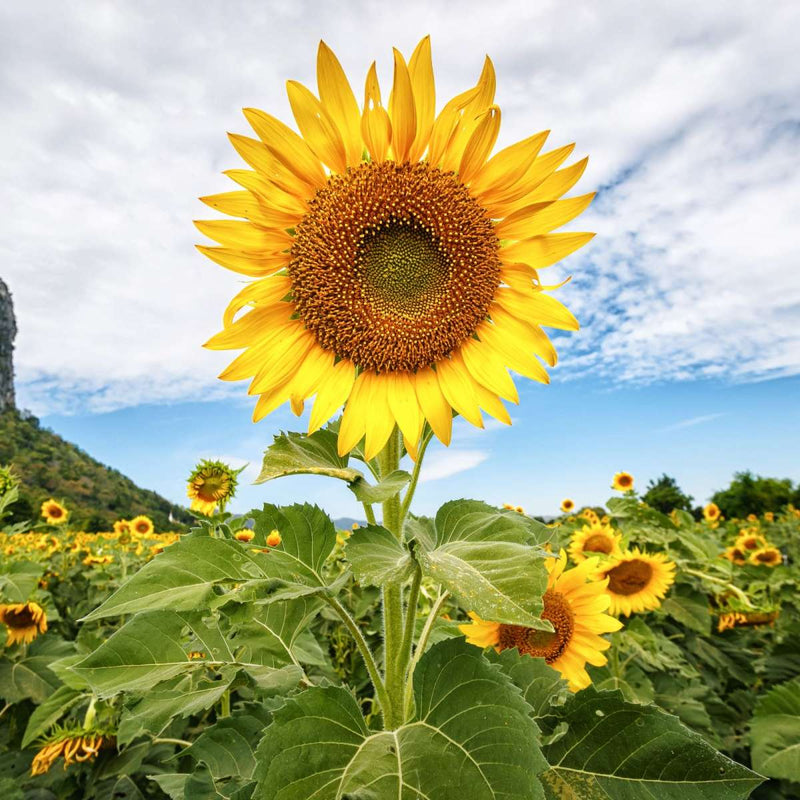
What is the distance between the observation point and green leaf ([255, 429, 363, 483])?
1547mm

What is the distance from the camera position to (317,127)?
6.06 feet

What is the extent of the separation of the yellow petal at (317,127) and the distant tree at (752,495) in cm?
3143

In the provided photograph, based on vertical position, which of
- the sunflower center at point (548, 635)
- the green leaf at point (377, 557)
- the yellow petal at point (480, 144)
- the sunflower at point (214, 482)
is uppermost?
the yellow petal at point (480, 144)

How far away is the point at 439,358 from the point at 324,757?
115cm

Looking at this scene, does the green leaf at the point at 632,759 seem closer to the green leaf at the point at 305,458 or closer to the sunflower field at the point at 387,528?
the sunflower field at the point at 387,528

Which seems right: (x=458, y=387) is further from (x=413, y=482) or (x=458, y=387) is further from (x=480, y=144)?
(x=480, y=144)

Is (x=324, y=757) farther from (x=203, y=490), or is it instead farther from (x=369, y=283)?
(x=203, y=490)

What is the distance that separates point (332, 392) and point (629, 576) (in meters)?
3.19

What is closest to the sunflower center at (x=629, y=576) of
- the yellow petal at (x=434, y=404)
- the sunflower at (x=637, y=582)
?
the sunflower at (x=637, y=582)

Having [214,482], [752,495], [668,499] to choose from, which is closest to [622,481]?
[214,482]

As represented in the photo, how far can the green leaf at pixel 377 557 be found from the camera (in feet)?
4.24

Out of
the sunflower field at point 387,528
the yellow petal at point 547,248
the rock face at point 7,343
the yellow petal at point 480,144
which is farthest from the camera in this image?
the rock face at point 7,343

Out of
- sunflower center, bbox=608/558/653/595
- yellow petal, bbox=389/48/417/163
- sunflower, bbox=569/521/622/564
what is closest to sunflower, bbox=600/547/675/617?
sunflower center, bbox=608/558/653/595

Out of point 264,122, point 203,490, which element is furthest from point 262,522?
point 203,490
